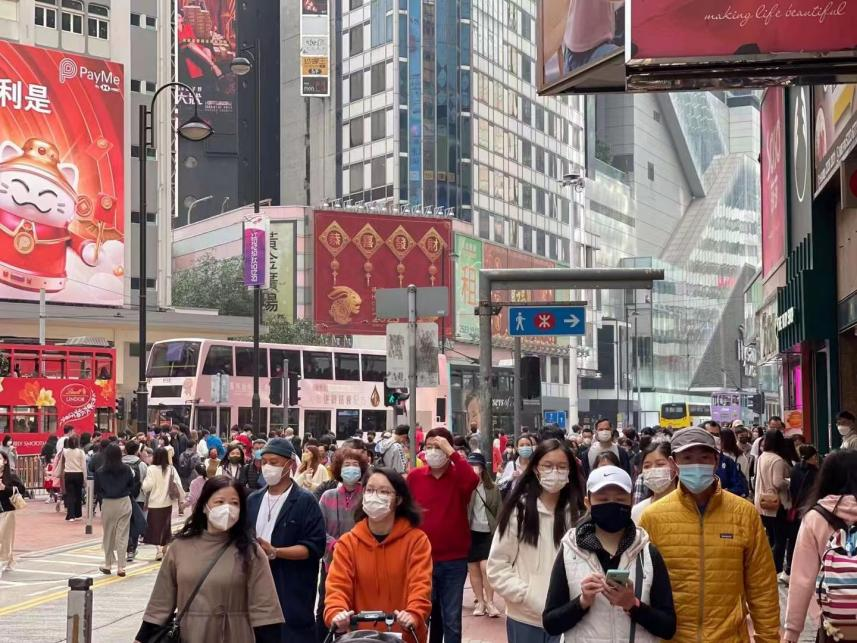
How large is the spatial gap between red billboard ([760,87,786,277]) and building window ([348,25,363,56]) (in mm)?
57005

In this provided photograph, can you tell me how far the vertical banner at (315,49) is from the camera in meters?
93.2

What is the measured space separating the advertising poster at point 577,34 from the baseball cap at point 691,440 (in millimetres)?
8006

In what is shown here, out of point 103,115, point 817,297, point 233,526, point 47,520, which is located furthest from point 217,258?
point 233,526

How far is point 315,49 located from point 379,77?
20.3 ft

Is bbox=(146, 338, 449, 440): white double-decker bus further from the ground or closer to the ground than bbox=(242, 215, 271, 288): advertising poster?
closer to the ground

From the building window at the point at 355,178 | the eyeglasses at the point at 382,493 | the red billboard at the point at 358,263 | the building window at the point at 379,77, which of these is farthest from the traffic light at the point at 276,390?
the building window at the point at 355,178

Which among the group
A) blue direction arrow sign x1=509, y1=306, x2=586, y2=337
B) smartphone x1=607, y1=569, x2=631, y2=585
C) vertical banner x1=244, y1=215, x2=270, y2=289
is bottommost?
smartphone x1=607, y1=569, x2=631, y2=585

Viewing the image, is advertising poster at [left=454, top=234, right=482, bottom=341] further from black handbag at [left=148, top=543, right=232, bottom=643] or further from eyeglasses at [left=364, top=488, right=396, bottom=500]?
black handbag at [left=148, top=543, right=232, bottom=643]

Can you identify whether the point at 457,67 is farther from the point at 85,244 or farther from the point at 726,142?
the point at 726,142

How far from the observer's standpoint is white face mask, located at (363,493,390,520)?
685 centimetres

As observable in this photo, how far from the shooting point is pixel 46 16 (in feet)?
206

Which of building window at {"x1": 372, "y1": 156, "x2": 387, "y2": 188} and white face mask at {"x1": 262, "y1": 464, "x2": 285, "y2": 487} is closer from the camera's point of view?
white face mask at {"x1": 262, "y1": 464, "x2": 285, "y2": 487}

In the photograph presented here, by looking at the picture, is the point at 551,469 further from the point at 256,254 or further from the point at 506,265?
the point at 506,265

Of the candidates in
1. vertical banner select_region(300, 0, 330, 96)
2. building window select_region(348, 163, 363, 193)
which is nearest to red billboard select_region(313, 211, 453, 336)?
building window select_region(348, 163, 363, 193)
